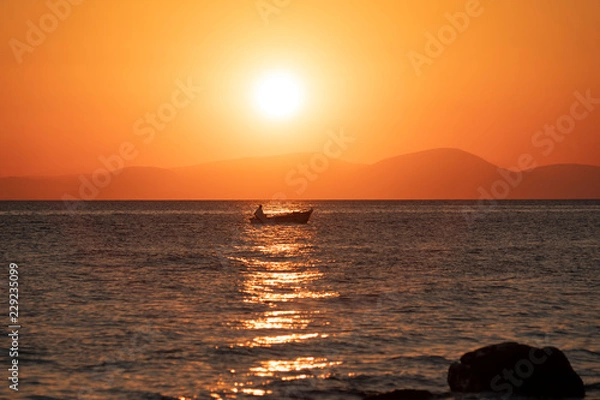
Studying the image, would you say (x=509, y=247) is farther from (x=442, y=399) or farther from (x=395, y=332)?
(x=442, y=399)

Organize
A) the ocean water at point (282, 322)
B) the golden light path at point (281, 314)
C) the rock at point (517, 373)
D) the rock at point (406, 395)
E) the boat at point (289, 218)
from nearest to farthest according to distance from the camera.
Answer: the rock at point (406, 395), the rock at point (517, 373), the ocean water at point (282, 322), the golden light path at point (281, 314), the boat at point (289, 218)

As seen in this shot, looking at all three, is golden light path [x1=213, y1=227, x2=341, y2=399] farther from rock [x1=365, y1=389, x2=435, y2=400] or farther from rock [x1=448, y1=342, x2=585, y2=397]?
rock [x1=448, y1=342, x2=585, y2=397]

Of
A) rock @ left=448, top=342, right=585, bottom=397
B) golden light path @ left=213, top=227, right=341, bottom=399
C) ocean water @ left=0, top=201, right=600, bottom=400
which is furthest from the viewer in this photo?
golden light path @ left=213, top=227, right=341, bottom=399

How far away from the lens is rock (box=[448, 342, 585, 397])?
19328 millimetres

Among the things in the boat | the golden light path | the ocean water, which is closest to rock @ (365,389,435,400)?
the ocean water

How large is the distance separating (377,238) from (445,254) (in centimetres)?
2847

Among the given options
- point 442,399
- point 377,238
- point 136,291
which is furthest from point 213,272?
point 377,238

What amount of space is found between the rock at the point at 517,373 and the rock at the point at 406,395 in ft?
3.54

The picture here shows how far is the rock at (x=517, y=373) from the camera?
19.3 m

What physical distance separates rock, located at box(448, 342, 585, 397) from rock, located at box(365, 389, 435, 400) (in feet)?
3.54

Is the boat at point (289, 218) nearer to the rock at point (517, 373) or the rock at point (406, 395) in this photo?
the rock at point (517, 373)

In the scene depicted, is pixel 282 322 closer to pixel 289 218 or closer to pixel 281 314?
pixel 281 314

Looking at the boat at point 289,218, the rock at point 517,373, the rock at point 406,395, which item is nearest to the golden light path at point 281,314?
the rock at point 406,395

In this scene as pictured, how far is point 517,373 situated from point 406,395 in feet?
10.0
